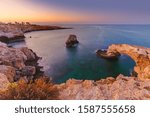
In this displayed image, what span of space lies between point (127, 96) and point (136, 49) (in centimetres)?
539

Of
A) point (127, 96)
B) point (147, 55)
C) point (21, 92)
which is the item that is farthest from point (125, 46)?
point (21, 92)

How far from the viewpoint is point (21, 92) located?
14.0 feet

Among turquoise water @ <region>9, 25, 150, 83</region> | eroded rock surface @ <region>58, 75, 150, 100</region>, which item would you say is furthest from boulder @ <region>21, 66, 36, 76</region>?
eroded rock surface @ <region>58, 75, 150, 100</region>

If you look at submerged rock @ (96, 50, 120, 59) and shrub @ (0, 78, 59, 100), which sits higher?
shrub @ (0, 78, 59, 100)

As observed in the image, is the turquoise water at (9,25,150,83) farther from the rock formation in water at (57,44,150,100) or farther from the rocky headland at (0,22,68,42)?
the rock formation in water at (57,44,150,100)

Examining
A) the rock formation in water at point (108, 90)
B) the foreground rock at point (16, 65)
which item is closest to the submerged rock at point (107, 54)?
the foreground rock at point (16, 65)

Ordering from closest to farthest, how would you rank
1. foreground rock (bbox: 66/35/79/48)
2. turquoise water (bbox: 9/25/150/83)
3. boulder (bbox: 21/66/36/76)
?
boulder (bbox: 21/66/36/76)
turquoise water (bbox: 9/25/150/83)
foreground rock (bbox: 66/35/79/48)

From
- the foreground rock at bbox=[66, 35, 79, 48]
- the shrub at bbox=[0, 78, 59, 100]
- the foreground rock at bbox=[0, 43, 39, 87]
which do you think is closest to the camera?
the shrub at bbox=[0, 78, 59, 100]

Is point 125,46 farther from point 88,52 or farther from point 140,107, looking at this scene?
point 140,107

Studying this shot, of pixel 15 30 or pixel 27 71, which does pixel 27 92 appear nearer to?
pixel 27 71

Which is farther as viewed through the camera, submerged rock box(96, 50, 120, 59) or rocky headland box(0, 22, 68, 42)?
rocky headland box(0, 22, 68, 42)

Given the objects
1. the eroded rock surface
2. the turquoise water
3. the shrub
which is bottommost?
the turquoise water

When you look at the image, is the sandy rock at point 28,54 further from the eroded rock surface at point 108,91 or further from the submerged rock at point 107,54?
the eroded rock surface at point 108,91

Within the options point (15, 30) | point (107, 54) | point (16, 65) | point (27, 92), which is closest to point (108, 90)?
point (27, 92)
